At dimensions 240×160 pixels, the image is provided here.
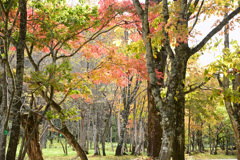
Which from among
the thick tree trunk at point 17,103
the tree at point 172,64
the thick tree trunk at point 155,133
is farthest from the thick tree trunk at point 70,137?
the tree at point 172,64

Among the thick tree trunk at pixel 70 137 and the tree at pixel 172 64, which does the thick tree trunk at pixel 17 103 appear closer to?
the tree at pixel 172 64

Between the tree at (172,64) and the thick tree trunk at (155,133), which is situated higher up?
the tree at (172,64)

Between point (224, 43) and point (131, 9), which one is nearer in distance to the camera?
point (131, 9)

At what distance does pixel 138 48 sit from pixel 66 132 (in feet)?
12.9

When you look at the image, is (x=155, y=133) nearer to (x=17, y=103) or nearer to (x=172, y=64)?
(x=172, y=64)

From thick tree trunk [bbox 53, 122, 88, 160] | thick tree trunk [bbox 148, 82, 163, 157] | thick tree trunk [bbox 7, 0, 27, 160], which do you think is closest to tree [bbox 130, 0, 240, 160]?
thick tree trunk [bbox 7, 0, 27, 160]

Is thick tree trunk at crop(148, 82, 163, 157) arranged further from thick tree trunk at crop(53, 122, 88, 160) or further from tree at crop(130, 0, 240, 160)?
tree at crop(130, 0, 240, 160)

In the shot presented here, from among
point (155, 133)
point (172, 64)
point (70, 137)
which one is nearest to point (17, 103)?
point (172, 64)

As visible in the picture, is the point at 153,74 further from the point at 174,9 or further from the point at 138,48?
the point at 174,9

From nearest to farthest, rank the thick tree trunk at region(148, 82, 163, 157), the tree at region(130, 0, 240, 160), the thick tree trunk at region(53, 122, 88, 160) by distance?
the tree at region(130, 0, 240, 160)
the thick tree trunk at region(53, 122, 88, 160)
the thick tree trunk at region(148, 82, 163, 157)

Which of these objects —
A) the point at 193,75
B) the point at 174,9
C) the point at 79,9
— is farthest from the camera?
the point at 193,75

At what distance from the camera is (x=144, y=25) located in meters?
4.19

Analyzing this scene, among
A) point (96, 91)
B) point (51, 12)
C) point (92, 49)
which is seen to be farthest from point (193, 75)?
point (51, 12)

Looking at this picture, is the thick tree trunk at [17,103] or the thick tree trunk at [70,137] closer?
the thick tree trunk at [17,103]
